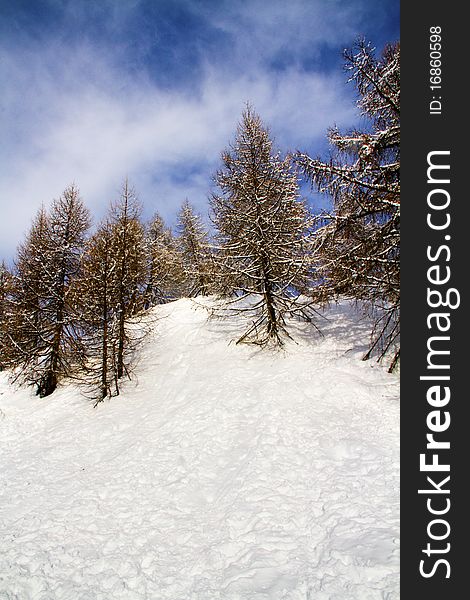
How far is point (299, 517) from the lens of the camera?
516 cm

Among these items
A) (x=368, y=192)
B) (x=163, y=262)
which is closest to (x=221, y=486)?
(x=368, y=192)

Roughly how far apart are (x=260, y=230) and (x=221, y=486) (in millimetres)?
8529

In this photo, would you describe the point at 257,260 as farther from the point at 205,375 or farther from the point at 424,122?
the point at 424,122

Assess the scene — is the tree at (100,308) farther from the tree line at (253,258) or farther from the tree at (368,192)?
the tree at (368,192)

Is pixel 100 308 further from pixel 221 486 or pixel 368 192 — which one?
pixel 368 192

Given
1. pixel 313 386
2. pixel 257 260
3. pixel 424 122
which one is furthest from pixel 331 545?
pixel 257 260

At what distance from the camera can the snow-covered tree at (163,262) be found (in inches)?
946

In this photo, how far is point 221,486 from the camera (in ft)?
21.1

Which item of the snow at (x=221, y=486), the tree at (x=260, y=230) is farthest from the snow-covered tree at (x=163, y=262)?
the snow at (x=221, y=486)

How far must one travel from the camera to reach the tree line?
782 cm

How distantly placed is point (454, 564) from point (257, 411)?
18.0ft

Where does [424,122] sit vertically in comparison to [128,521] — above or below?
above

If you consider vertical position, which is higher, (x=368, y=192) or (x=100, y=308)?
(x=368, y=192)

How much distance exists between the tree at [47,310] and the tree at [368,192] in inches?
462
